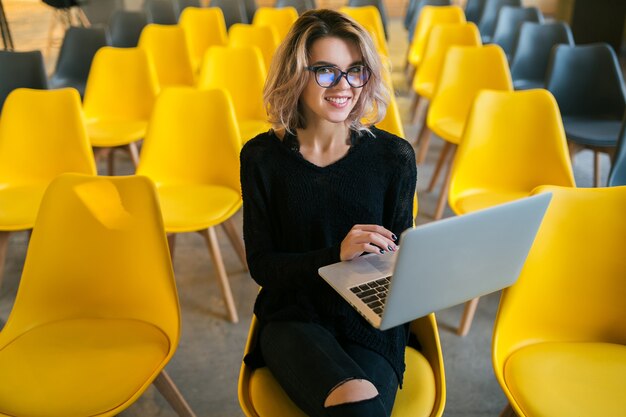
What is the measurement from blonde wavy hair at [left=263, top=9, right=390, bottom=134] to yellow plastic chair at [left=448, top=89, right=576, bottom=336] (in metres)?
1.06

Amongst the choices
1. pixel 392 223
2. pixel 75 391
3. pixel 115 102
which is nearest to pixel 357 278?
pixel 392 223

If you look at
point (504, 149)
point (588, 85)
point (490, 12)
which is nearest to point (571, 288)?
point (504, 149)

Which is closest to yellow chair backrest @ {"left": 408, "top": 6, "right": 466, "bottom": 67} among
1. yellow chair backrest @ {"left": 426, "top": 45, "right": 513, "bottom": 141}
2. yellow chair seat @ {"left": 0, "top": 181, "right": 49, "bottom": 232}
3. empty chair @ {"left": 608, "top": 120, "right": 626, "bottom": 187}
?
yellow chair backrest @ {"left": 426, "top": 45, "right": 513, "bottom": 141}

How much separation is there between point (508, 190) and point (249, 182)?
1430mm

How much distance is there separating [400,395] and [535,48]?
3724mm

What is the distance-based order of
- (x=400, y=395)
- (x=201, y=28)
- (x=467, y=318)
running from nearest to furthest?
(x=400, y=395)
(x=467, y=318)
(x=201, y=28)

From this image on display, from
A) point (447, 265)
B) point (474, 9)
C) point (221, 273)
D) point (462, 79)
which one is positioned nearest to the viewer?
point (447, 265)

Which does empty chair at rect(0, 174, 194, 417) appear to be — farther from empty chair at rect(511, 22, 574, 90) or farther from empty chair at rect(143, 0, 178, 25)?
empty chair at rect(143, 0, 178, 25)

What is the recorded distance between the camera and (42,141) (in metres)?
2.55

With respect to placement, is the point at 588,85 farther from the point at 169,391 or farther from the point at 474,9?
the point at 474,9

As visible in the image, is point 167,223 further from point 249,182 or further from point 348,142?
point 348,142

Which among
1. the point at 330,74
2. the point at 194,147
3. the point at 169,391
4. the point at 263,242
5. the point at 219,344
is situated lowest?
the point at 219,344

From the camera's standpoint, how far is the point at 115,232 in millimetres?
1597

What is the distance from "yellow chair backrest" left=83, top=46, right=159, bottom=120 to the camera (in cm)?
335
